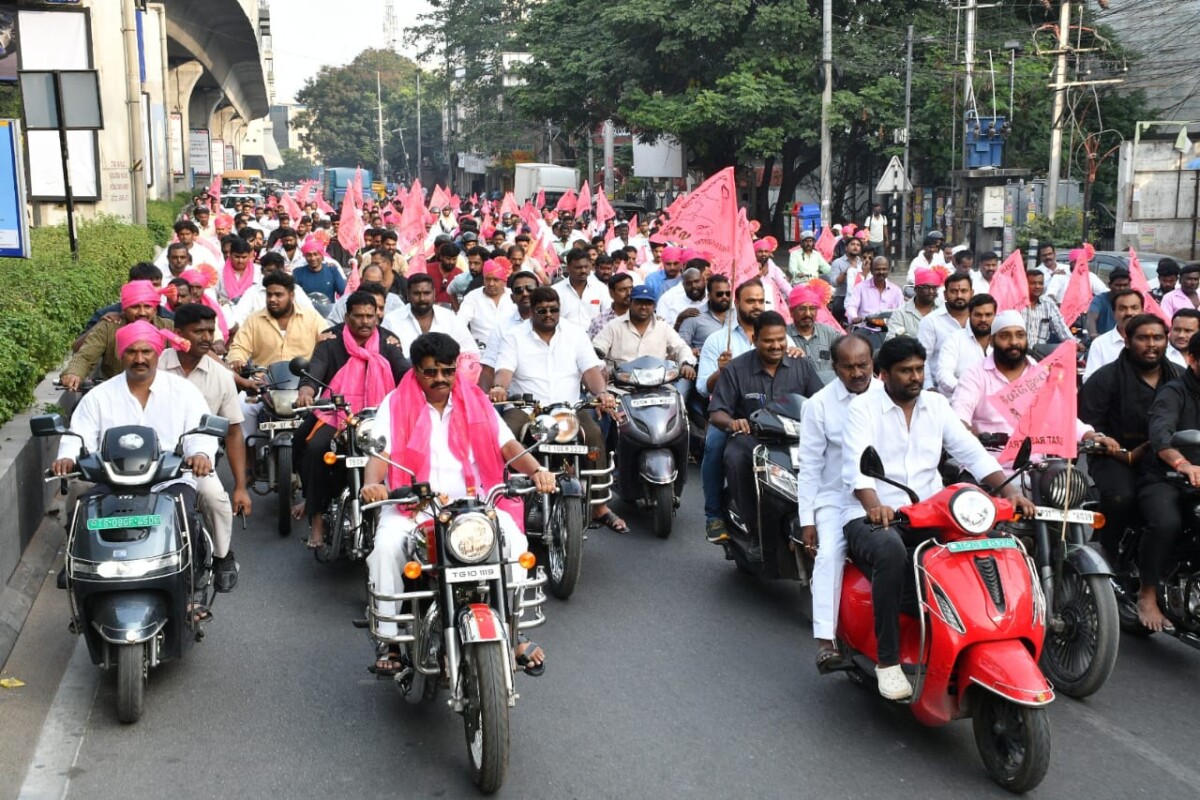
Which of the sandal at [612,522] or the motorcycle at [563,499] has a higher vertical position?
the motorcycle at [563,499]

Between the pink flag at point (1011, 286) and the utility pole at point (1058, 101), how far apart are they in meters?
17.6

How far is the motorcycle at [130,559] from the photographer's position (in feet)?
18.2

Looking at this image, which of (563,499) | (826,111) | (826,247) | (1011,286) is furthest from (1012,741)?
(826,111)

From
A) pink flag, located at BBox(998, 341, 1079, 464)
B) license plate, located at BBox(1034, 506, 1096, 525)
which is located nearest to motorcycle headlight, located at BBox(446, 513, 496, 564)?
license plate, located at BBox(1034, 506, 1096, 525)

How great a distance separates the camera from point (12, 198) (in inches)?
558

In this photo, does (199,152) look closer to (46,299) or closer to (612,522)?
(46,299)

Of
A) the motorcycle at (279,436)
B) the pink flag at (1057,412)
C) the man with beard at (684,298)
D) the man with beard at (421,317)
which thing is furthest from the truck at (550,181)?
the pink flag at (1057,412)

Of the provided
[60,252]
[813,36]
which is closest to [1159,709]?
[60,252]

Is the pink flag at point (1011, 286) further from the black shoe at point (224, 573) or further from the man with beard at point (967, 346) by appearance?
the black shoe at point (224, 573)

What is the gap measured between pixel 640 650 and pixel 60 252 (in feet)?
36.9

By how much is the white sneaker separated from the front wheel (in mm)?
258

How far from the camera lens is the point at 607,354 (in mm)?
9844

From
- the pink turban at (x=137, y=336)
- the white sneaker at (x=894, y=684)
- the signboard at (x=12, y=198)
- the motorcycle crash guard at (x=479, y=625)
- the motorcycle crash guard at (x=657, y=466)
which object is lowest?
the white sneaker at (x=894, y=684)

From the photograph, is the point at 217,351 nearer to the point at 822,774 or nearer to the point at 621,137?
the point at 822,774
